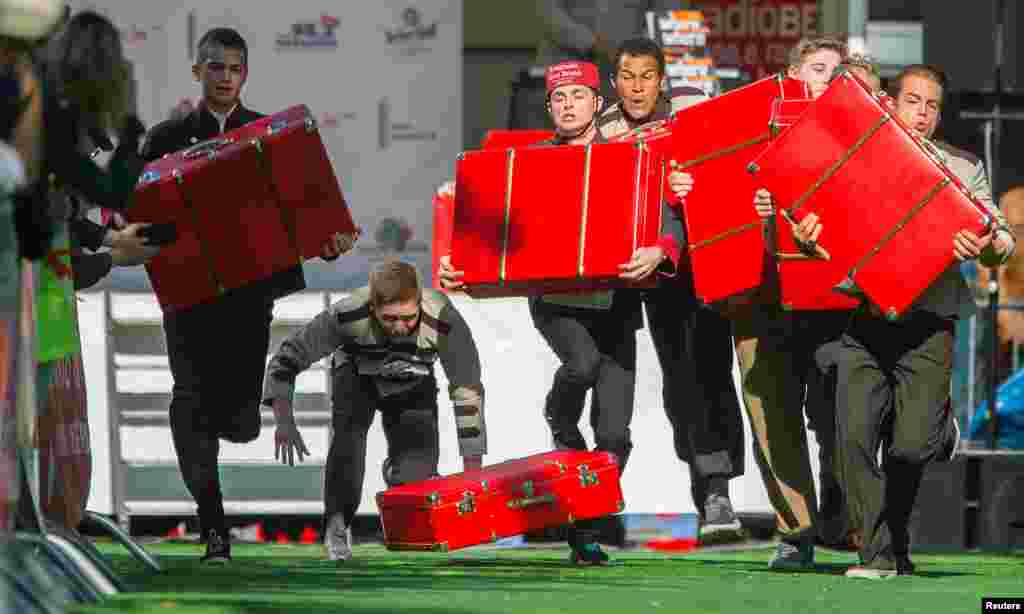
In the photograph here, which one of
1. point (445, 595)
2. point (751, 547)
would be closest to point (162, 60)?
point (751, 547)

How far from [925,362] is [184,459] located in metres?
2.97

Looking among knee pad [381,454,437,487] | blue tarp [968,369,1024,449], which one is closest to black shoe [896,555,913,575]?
knee pad [381,454,437,487]

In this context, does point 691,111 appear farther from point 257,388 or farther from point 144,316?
point 144,316

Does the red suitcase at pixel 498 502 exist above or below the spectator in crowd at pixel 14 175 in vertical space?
below

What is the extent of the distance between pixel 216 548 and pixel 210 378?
684mm

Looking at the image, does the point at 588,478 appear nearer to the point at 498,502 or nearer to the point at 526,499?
the point at 526,499

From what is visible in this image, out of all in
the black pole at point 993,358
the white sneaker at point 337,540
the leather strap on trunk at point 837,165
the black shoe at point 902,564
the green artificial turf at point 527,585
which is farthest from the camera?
the black pole at point 993,358

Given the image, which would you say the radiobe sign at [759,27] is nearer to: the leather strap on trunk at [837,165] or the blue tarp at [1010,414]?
the blue tarp at [1010,414]

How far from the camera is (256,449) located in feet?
43.3

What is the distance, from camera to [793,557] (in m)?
10.3

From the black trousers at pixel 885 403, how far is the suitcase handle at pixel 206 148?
258cm

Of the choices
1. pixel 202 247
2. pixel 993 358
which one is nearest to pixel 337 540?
pixel 202 247

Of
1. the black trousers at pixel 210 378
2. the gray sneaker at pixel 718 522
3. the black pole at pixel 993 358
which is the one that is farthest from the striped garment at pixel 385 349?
the black pole at pixel 993 358

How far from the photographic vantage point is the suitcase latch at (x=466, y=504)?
10242 millimetres
